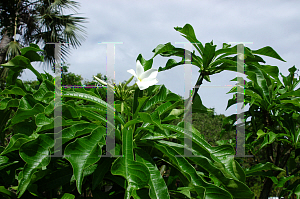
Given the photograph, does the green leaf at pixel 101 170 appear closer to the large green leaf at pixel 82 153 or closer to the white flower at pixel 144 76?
the large green leaf at pixel 82 153

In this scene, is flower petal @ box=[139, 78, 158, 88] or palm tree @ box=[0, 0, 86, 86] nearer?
flower petal @ box=[139, 78, 158, 88]

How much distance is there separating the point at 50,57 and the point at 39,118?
7971 mm

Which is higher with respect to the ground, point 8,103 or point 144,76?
point 144,76

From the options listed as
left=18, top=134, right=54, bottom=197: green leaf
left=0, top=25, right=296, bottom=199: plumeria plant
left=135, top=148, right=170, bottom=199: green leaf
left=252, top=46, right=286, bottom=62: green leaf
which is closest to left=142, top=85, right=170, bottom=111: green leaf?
left=0, top=25, right=296, bottom=199: plumeria plant

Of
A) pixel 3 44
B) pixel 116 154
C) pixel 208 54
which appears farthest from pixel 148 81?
pixel 3 44

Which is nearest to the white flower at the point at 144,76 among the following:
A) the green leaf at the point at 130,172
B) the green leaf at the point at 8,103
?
the green leaf at the point at 130,172

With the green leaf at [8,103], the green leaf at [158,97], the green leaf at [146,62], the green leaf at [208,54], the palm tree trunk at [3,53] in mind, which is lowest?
the green leaf at [8,103]

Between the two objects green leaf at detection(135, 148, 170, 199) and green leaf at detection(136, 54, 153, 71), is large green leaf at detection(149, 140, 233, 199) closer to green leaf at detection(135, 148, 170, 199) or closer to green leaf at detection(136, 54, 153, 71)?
green leaf at detection(135, 148, 170, 199)

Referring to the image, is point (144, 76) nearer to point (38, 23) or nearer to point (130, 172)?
point (130, 172)

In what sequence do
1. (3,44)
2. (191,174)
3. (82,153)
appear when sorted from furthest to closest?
(3,44) < (191,174) < (82,153)

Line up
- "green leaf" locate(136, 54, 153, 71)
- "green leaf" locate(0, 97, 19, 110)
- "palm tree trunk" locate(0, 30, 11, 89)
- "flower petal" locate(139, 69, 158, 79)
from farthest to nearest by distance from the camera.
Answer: "palm tree trunk" locate(0, 30, 11, 89)
"green leaf" locate(136, 54, 153, 71)
"green leaf" locate(0, 97, 19, 110)
"flower petal" locate(139, 69, 158, 79)

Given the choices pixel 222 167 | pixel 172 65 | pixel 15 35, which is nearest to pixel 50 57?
pixel 15 35

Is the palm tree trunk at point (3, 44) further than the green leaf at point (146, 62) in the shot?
Yes

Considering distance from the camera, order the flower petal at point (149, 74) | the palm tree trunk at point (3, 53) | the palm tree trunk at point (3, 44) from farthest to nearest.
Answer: the palm tree trunk at point (3, 44) → the palm tree trunk at point (3, 53) → the flower petal at point (149, 74)
